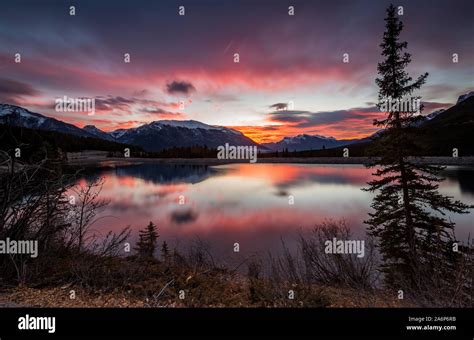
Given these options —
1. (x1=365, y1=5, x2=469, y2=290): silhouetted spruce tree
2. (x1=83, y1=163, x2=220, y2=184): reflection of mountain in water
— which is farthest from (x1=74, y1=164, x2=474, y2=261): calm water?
(x1=83, y1=163, x2=220, y2=184): reflection of mountain in water

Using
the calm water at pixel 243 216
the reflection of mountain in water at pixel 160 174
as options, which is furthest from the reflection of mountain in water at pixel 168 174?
the calm water at pixel 243 216

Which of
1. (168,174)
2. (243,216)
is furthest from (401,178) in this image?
(168,174)

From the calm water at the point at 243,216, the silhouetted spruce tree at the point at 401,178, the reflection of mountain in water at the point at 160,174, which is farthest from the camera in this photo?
the reflection of mountain in water at the point at 160,174

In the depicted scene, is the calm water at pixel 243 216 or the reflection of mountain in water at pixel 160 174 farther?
the reflection of mountain in water at pixel 160 174

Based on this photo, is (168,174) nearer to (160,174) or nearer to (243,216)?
(160,174)

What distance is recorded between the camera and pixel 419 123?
36.0 ft

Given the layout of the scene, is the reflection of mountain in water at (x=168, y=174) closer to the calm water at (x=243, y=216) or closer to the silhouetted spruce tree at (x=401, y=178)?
the calm water at (x=243, y=216)

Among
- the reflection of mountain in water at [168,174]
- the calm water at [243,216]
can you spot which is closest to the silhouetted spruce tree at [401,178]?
the calm water at [243,216]

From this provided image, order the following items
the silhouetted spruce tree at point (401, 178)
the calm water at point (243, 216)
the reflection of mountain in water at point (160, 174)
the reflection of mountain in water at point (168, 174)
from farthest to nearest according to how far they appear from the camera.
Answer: the reflection of mountain in water at point (168, 174) → the reflection of mountain in water at point (160, 174) → the calm water at point (243, 216) → the silhouetted spruce tree at point (401, 178)

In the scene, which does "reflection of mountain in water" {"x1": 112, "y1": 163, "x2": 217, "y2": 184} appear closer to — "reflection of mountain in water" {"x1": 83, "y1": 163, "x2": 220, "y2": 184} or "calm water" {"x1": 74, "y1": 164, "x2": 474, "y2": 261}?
"reflection of mountain in water" {"x1": 83, "y1": 163, "x2": 220, "y2": 184}

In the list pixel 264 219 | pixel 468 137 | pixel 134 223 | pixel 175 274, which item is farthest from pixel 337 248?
pixel 468 137

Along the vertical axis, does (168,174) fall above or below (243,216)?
above

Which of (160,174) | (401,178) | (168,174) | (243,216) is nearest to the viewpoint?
(401,178)

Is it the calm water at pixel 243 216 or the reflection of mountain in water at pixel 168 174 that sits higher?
the reflection of mountain in water at pixel 168 174
